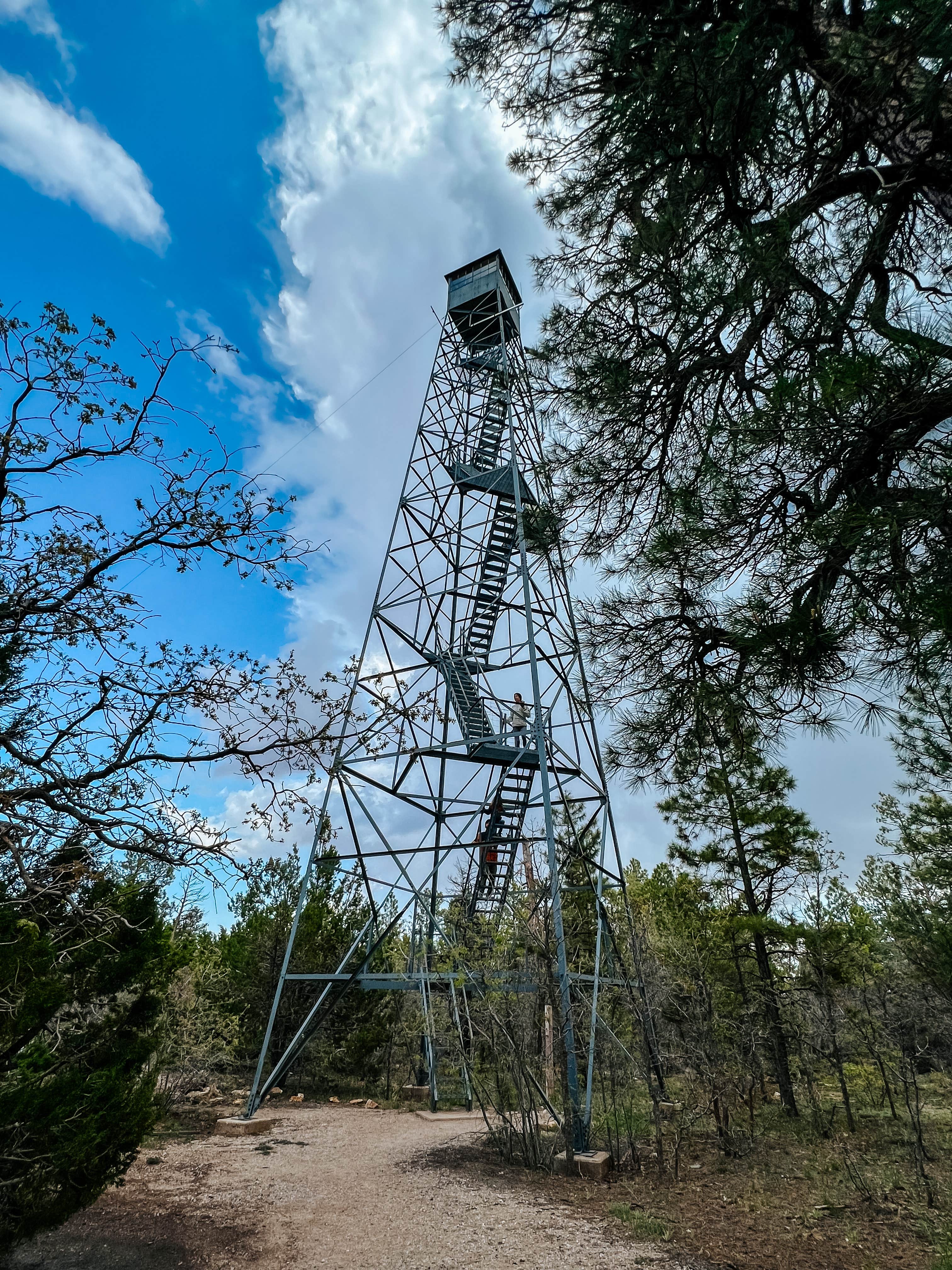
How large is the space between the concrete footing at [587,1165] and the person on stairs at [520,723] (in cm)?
471

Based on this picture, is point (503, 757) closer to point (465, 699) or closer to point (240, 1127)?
point (465, 699)

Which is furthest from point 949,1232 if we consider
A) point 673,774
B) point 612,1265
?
point 673,774

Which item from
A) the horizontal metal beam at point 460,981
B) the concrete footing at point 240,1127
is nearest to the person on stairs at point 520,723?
the horizontal metal beam at point 460,981

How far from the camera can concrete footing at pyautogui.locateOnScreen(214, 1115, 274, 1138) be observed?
9.61m

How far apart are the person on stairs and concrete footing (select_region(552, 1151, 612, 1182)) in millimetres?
4715

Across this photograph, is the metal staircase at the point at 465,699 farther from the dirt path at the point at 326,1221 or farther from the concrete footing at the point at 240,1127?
the concrete footing at the point at 240,1127

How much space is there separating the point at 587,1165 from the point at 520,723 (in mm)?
5652

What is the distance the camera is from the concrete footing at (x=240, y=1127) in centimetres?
961

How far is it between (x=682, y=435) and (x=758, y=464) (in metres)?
1.49

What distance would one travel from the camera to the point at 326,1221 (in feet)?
19.2

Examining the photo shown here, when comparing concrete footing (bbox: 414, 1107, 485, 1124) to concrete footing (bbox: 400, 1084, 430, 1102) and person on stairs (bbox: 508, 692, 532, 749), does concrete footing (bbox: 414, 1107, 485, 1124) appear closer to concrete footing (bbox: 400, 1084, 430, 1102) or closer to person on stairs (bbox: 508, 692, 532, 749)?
concrete footing (bbox: 400, 1084, 430, 1102)

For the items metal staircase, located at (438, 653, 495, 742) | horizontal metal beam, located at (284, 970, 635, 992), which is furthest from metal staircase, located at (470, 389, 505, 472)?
horizontal metal beam, located at (284, 970, 635, 992)

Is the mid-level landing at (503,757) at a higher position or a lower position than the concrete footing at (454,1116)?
higher

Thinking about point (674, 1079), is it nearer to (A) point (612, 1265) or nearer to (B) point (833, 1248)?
(B) point (833, 1248)
